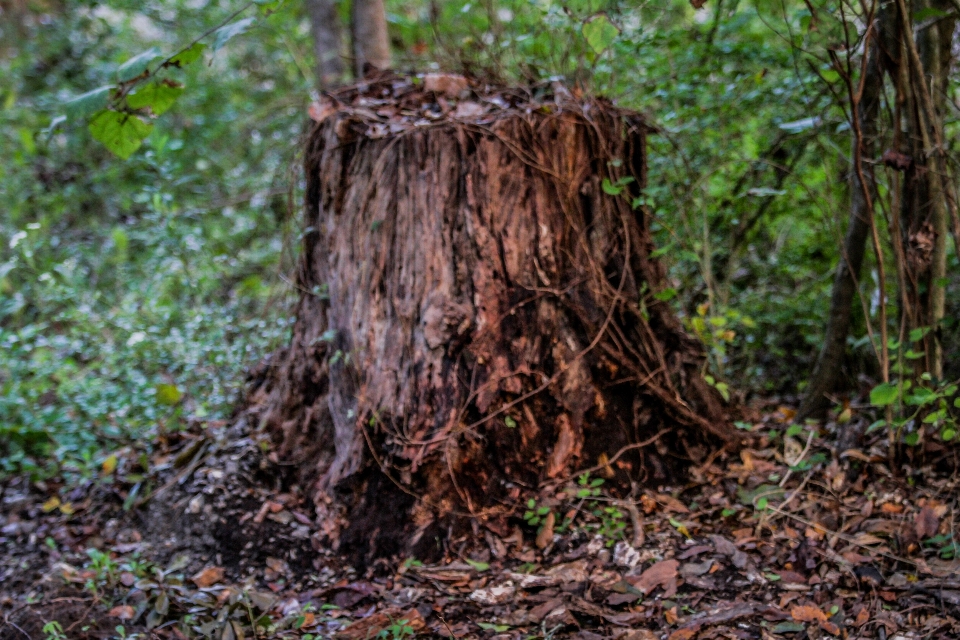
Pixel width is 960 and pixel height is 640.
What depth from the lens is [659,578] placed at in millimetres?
2826

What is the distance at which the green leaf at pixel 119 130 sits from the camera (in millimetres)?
2609

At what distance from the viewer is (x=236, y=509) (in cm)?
341

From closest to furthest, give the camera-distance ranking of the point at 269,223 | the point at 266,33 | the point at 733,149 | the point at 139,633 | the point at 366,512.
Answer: the point at 139,633 < the point at 366,512 < the point at 733,149 < the point at 269,223 < the point at 266,33

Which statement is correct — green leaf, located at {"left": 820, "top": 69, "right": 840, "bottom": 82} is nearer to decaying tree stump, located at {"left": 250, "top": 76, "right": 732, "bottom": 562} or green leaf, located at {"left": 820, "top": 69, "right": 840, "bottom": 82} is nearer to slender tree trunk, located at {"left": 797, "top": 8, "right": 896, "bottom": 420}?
slender tree trunk, located at {"left": 797, "top": 8, "right": 896, "bottom": 420}

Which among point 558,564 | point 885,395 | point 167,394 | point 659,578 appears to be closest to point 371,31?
point 167,394

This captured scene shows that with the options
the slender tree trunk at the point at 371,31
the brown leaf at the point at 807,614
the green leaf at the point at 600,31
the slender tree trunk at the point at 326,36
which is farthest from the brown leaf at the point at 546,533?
the slender tree trunk at the point at 326,36

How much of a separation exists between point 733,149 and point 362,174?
2.20m

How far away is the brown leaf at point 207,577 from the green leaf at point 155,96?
1.92m

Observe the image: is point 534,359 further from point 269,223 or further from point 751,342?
point 269,223

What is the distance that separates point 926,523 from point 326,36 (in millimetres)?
6156

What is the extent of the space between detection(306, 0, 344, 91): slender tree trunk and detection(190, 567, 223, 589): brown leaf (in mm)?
4841

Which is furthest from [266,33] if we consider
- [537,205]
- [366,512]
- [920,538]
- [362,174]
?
[920,538]

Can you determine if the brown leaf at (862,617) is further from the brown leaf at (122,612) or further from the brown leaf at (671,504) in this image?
the brown leaf at (122,612)

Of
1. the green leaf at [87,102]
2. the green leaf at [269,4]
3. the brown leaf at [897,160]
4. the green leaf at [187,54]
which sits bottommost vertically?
the brown leaf at [897,160]
